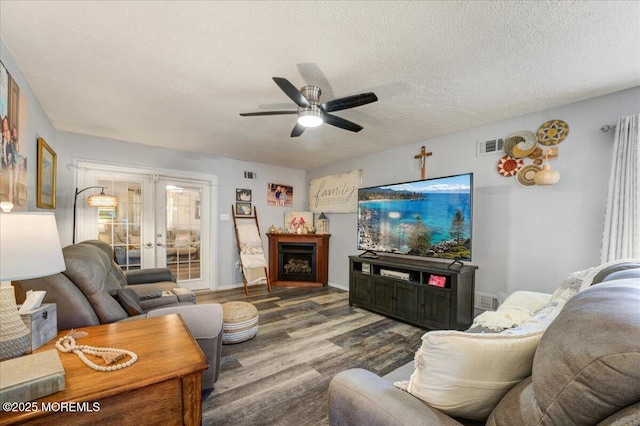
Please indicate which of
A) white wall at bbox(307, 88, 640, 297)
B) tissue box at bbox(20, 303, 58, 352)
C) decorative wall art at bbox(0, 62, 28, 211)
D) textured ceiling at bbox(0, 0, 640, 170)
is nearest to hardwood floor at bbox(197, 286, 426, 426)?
tissue box at bbox(20, 303, 58, 352)

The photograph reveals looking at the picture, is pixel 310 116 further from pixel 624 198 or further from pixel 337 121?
pixel 624 198

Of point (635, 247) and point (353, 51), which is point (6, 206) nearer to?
point (353, 51)

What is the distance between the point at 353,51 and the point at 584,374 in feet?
6.38

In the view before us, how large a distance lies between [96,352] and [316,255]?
Answer: 13.8 ft

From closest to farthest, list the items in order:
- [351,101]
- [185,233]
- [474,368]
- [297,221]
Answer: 1. [474,368]
2. [351,101]
3. [185,233]
4. [297,221]

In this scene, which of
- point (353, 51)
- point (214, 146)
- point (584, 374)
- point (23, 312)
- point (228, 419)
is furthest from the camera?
point (214, 146)

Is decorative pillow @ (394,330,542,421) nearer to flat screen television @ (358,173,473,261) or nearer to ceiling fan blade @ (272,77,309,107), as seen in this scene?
ceiling fan blade @ (272,77,309,107)

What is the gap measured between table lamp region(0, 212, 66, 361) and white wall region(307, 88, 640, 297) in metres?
3.73

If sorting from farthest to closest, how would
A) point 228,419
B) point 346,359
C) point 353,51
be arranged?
point 346,359 → point 353,51 → point 228,419

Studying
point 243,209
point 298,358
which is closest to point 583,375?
point 298,358

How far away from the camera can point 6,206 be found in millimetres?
1456

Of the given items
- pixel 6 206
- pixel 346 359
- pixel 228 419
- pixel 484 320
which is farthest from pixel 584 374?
pixel 6 206

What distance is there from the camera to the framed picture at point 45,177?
2594mm

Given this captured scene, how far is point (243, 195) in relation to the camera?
5.20m
